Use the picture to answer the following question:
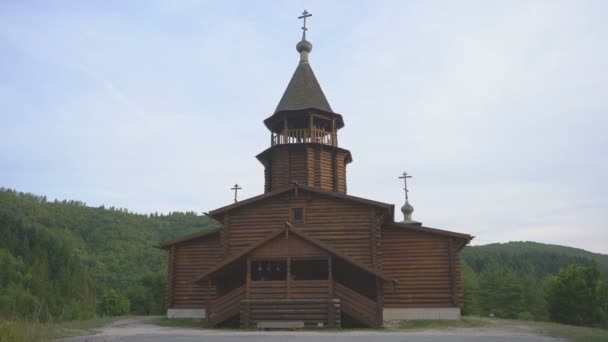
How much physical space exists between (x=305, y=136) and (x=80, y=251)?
84875mm

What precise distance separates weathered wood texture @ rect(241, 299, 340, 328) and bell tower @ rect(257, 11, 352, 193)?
24.3 feet

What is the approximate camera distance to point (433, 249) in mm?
23812

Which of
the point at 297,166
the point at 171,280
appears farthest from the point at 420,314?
the point at 171,280

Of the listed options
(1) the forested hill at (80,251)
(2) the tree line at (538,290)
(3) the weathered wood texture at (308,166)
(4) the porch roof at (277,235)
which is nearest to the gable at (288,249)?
(4) the porch roof at (277,235)

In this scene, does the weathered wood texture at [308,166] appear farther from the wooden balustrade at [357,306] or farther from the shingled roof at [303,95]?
the wooden balustrade at [357,306]

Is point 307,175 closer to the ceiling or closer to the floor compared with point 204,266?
closer to the ceiling

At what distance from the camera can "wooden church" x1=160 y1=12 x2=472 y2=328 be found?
20219 mm

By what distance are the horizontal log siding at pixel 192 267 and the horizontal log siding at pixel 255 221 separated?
2.20 metres

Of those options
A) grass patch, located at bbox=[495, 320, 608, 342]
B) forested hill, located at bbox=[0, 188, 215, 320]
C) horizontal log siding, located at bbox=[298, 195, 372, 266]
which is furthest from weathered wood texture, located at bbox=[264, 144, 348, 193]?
forested hill, located at bbox=[0, 188, 215, 320]

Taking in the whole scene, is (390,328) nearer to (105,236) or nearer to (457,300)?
(457,300)

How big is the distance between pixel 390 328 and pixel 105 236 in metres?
95.0

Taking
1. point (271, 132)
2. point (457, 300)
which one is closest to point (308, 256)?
point (457, 300)

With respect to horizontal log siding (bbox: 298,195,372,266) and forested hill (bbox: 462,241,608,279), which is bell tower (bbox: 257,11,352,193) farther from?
forested hill (bbox: 462,241,608,279)

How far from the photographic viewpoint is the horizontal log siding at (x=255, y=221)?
23578 mm
